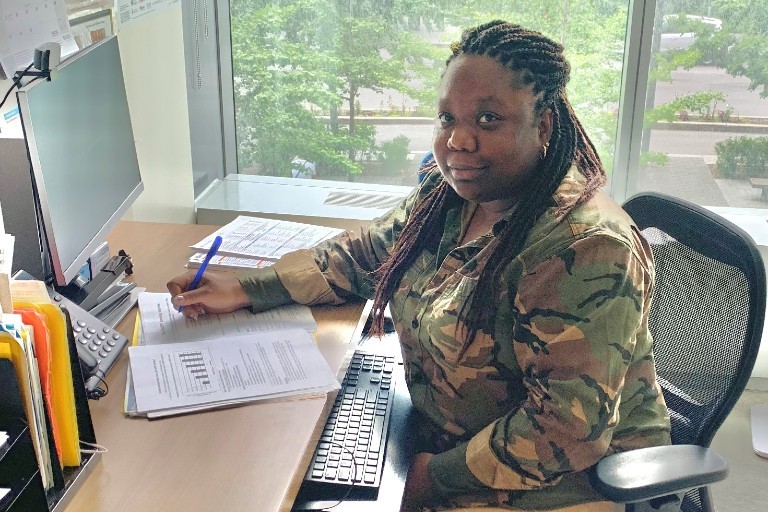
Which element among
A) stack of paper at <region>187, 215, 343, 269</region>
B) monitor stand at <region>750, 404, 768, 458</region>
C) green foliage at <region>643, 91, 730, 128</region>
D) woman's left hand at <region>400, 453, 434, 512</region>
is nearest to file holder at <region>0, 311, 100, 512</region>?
woman's left hand at <region>400, 453, 434, 512</region>

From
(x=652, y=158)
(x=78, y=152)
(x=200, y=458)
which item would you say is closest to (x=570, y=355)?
(x=200, y=458)

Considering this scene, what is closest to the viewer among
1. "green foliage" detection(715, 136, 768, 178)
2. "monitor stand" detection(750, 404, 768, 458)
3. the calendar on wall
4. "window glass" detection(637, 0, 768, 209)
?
the calendar on wall

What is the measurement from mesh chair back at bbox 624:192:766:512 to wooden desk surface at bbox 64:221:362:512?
58cm

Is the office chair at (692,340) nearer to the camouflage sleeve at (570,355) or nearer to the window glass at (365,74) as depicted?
the camouflage sleeve at (570,355)

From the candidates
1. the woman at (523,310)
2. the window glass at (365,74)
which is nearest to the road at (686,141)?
the window glass at (365,74)

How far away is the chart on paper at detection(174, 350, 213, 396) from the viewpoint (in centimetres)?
126

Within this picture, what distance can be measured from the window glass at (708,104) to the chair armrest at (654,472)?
5.42ft

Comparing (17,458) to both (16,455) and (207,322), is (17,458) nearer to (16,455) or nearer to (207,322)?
(16,455)

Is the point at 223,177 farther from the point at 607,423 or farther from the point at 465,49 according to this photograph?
the point at 607,423

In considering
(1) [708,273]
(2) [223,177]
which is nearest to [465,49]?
(1) [708,273]

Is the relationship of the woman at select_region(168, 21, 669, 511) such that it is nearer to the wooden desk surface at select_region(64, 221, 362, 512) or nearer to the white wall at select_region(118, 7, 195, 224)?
the wooden desk surface at select_region(64, 221, 362, 512)

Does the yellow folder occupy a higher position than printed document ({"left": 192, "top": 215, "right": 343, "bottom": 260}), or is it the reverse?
the yellow folder

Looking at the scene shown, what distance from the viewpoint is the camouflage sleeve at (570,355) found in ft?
3.68

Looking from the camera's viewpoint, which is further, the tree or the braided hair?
the tree
